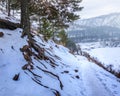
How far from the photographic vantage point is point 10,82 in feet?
27.9

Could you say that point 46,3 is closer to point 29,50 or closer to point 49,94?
point 29,50

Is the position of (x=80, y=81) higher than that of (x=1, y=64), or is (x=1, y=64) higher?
(x=1, y=64)

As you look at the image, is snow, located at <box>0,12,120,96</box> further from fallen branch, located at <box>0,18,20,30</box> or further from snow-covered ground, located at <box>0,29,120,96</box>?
fallen branch, located at <box>0,18,20,30</box>

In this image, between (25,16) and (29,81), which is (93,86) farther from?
(25,16)

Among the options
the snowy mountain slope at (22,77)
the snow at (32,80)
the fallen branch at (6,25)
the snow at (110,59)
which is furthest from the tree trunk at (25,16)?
the snow at (110,59)

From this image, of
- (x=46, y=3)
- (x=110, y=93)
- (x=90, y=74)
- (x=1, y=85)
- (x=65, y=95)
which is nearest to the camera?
(x=1, y=85)

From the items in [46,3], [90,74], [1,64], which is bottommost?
[90,74]

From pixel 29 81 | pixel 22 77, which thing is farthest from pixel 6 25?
pixel 29 81

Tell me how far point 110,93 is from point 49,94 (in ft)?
9.71

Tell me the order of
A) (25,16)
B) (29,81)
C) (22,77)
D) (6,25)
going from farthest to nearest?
(25,16) < (6,25) < (22,77) < (29,81)

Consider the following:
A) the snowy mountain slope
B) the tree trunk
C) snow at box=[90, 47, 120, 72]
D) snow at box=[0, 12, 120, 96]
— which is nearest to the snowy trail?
snow at box=[0, 12, 120, 96]

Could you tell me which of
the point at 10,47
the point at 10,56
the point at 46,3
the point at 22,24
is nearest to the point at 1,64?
the point at 10,56

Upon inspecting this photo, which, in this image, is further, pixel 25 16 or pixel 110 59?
pixel 110 59

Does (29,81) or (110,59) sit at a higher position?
(29,81)
